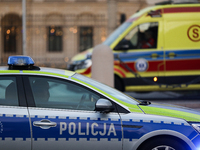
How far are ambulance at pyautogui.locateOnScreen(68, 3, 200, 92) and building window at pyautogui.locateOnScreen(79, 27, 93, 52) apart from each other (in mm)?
19958

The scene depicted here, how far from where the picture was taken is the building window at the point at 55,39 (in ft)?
98.3

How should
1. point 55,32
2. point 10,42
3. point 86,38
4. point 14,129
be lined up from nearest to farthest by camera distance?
point 14,129 → point 55,32 → point 86,38 → point 10,42

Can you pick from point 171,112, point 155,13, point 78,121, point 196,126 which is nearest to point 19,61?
point 78,121

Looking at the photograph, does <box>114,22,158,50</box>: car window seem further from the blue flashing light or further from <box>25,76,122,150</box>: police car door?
<box>25,76,122,150</box>: police car door

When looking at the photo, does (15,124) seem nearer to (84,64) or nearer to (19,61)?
(19,61)

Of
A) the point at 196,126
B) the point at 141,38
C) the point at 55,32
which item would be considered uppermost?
the point at 55,32

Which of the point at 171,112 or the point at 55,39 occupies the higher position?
the point at 55,39

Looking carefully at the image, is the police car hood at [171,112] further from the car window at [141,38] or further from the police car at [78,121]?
the car window at [141,38]

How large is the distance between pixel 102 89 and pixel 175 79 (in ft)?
19.3

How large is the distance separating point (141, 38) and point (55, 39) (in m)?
20.9

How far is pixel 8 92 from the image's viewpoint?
13.6 feet

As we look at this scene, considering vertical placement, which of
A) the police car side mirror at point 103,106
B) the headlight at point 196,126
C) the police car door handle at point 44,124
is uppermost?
the police car side mirror at point 103,106

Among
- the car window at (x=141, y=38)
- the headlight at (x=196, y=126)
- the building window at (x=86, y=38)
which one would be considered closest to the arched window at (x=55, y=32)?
the building window at (x=86, y=38)

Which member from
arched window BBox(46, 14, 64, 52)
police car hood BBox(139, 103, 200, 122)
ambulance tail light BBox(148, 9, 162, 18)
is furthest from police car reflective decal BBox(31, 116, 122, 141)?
arched window BBox(46, 14, 64, 52)
